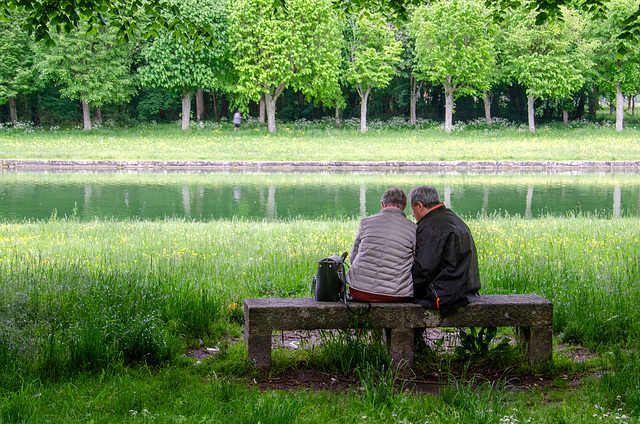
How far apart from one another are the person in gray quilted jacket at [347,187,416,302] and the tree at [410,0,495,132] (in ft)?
137

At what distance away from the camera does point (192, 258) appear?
361 inches

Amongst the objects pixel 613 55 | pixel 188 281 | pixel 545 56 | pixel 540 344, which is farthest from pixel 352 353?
pixel 613 55

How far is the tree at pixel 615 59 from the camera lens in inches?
1821

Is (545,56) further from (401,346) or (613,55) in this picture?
(401,346)

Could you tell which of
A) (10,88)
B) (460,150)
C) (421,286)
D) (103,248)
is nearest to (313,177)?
(460,150)

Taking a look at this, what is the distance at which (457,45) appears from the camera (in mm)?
46656

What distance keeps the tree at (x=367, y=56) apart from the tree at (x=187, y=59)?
10.5 m

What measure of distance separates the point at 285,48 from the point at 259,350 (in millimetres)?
41945

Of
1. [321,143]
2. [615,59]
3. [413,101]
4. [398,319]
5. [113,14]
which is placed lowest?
[398,319]

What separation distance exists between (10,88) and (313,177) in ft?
101

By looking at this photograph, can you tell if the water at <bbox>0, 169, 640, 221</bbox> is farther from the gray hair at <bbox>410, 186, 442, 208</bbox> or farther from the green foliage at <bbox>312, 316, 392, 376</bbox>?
the green foliage at <bbox>312, 316, 392, 376</bbox>

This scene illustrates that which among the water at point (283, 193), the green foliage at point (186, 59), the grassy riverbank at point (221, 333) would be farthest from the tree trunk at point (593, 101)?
the grassy riverbank at point (221, 333)

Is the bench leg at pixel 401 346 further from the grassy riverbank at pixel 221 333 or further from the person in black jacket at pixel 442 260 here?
the person in black jacket at pixel 442 260

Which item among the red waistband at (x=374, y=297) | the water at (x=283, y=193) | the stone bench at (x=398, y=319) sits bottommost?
the water at (x=283, y=193)
